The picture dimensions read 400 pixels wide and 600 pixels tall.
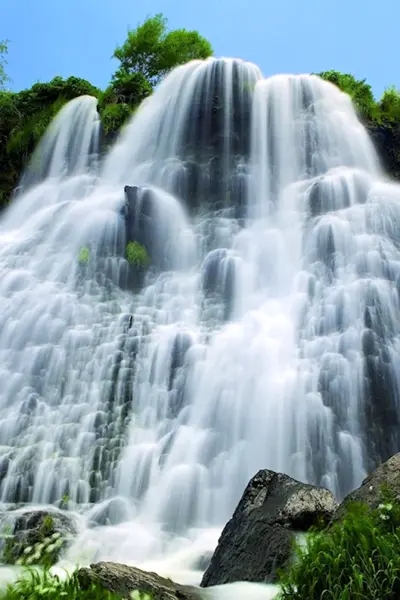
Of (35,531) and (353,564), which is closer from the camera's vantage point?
(353,564)

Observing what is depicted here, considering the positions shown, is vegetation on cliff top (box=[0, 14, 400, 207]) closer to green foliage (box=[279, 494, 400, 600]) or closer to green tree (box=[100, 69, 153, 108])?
green tree (box=[100, 69, 153, 108])

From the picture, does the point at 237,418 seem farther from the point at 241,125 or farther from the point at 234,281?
the point at 241,125

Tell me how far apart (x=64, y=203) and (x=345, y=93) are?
8834 mm

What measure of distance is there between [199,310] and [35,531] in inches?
245

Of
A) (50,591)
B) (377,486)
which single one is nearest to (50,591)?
(50,591)

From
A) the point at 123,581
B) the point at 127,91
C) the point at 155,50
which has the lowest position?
the point at 123,581

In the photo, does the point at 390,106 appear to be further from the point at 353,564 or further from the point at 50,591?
the point at 50,591

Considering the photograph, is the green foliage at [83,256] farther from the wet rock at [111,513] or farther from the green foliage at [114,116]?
the green foliage at [114,116]

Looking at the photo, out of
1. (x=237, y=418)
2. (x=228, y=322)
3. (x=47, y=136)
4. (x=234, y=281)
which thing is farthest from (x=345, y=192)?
(x=47, y=136)

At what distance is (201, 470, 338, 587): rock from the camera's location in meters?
5.78

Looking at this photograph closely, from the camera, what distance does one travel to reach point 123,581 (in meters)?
4.75

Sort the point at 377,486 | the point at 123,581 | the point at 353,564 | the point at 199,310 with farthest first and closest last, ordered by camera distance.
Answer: the point at 199,310 → the point at 377,486 → the point at 123,581 → the point at 353,564

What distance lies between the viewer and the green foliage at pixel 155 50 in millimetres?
26562

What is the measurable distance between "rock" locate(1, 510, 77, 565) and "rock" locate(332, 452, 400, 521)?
11.1ft
